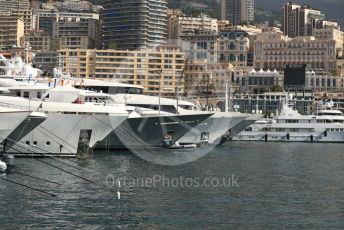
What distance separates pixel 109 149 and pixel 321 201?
32.0 m

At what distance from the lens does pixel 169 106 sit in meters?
78.0

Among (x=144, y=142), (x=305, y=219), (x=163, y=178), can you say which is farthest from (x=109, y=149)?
(x=305, y=219)

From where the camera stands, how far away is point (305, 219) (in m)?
32.0

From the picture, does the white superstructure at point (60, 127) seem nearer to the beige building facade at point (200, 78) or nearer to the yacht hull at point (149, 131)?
the yacht hull at point (149, 131)

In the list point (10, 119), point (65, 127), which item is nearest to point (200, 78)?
point (65, 127)

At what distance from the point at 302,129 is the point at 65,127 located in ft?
232

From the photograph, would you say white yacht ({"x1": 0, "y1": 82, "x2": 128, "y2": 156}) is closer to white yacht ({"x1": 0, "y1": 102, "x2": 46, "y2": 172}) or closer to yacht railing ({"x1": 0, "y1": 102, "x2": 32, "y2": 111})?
yacht railing ({"x1": 0, "y1": 102, "x2": 32, "y2": 111})

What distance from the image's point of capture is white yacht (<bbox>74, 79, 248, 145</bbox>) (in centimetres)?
7569

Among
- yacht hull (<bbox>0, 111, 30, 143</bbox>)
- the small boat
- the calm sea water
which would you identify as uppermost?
yacht hull (<bbox>0, 111, 30, 143</bbox>)

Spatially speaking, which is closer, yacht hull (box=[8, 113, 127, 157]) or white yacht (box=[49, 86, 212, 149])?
yacht hull (box=[8, 113, 127, 157])

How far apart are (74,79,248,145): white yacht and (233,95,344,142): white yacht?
37674 millimetres

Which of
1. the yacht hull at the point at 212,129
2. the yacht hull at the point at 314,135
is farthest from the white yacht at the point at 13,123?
the yacht hull at the point at 314,135

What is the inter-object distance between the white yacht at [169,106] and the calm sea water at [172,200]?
75.5ft

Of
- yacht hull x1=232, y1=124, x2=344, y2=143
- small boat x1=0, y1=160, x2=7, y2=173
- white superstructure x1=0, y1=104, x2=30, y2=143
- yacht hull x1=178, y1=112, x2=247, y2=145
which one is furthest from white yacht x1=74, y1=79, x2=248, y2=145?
yacht hull x1=232, y1=124, x2=344, y2=143
